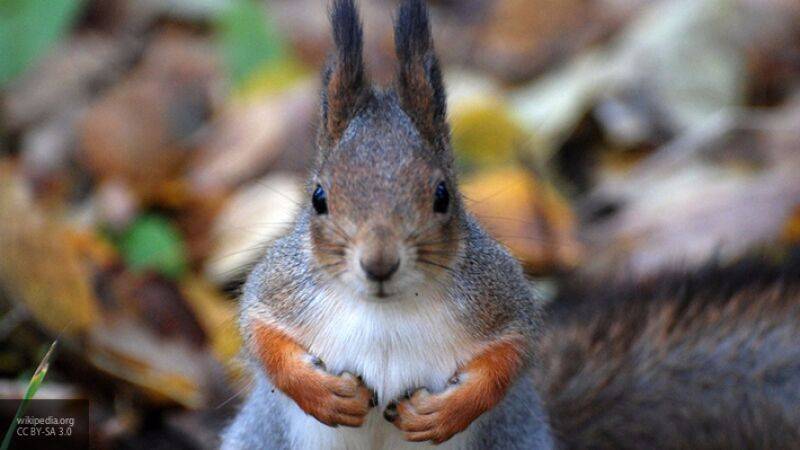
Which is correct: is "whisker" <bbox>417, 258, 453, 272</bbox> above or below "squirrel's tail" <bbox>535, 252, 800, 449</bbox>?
above

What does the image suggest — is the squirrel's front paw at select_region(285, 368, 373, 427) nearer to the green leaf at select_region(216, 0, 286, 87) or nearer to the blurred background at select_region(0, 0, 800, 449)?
the blurred background at select_region(0, 0, 800, 449)

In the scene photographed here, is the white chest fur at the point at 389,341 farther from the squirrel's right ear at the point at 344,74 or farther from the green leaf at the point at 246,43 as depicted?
the green leaf at the point at 246,43

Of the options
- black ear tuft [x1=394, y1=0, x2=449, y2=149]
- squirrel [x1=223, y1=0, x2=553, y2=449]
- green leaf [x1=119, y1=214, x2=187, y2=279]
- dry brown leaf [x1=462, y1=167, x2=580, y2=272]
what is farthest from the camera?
green leaf [x1=119, y1=214, x2=187, y2=279]

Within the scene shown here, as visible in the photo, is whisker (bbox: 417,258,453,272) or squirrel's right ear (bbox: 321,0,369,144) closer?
whisker (bbox: 417,258,453,272)

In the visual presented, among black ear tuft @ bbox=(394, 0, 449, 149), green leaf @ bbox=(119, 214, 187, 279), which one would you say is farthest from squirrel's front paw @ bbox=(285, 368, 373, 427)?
green leaf @ bbox=(119, 214, 187, 279)

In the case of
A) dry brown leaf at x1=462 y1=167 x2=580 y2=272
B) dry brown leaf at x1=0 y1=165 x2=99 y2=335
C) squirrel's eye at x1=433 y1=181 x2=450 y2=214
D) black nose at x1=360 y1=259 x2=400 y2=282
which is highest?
squirrel's eye at x1=433 y1=181 x2=450 y2=214

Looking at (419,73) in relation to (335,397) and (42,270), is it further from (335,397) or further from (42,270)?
(42,270)

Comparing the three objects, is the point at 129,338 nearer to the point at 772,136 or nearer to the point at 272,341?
the point at 272,341
